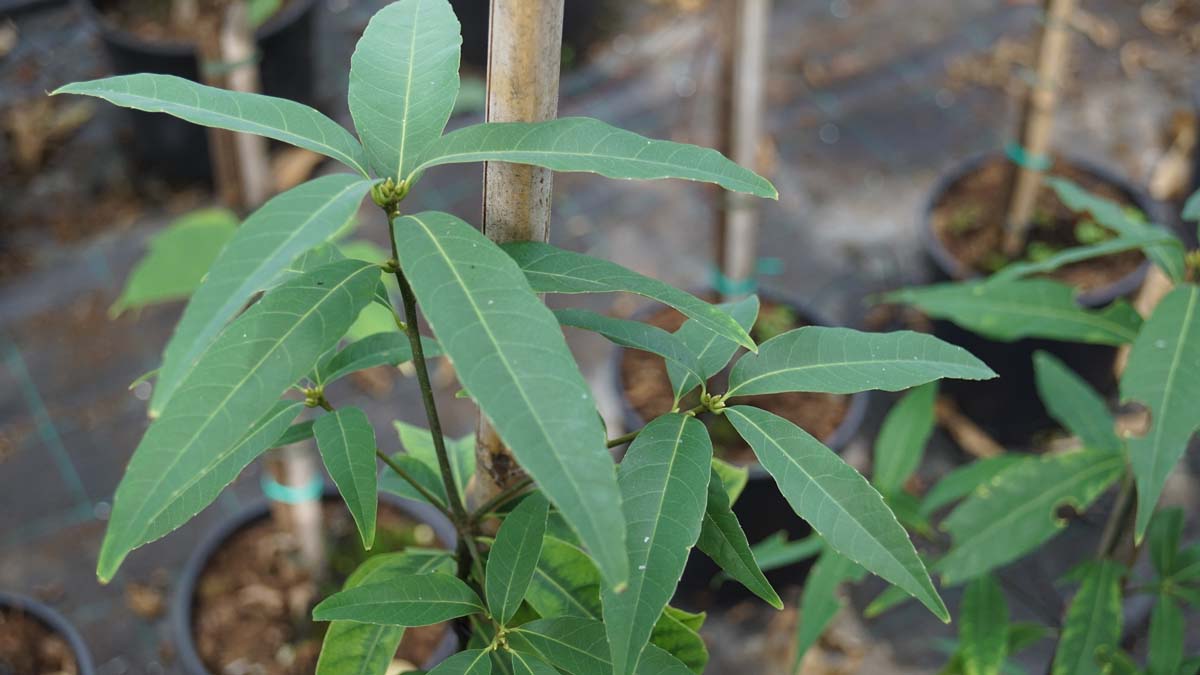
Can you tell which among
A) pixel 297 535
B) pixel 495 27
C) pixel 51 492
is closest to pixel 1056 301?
pixel 495 27

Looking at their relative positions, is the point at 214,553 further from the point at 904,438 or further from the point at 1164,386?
the point at 1164,386

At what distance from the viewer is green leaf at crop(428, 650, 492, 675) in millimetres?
1050

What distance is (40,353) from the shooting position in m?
3.20

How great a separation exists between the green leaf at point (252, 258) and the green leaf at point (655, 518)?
0.32 metres

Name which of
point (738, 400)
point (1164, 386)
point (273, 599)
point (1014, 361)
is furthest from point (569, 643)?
point (1014, 361)

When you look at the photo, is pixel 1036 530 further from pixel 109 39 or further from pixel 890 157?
pixel 109 39

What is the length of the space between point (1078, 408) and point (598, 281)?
4.08 feet

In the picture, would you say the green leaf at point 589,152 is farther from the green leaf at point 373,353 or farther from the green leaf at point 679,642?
the green leaf at point 679,642

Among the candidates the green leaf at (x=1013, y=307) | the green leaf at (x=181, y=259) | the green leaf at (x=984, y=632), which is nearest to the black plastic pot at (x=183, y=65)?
the green leaf at (x=181, y=259)

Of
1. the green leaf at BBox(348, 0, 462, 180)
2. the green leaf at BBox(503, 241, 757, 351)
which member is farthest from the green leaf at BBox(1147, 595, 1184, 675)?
the green leaf at BBox(348, 0, 462, 180)

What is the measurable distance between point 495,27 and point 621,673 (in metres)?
0.53

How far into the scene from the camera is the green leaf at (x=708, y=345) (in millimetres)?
1151

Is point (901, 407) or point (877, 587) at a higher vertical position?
point (901, 407)

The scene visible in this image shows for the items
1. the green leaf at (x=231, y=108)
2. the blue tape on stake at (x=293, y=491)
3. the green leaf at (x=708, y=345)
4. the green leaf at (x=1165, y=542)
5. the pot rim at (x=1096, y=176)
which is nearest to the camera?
the green leaf at (x=231, y=108)
